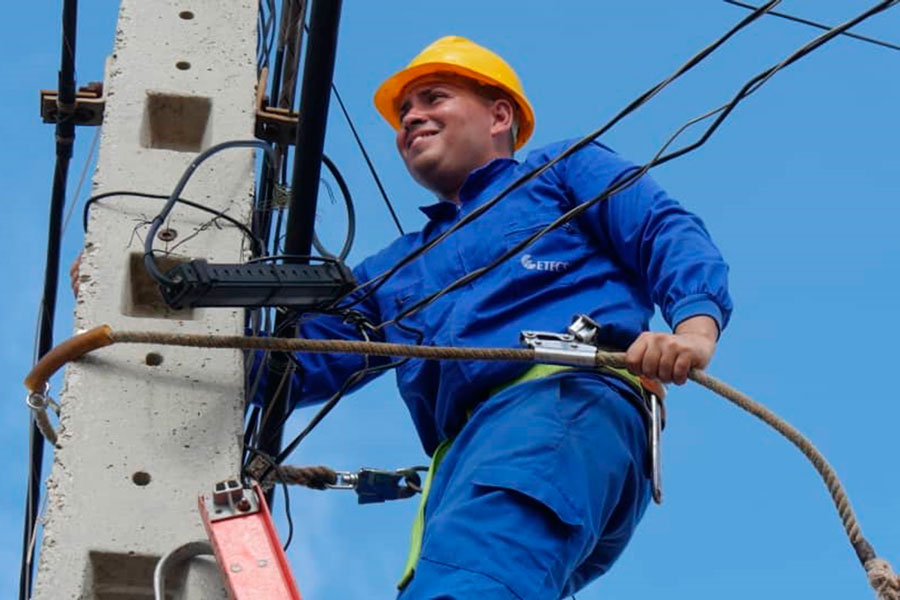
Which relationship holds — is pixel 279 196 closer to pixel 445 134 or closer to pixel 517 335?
pixel 445 134

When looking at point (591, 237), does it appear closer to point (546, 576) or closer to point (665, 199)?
point (665, 199)

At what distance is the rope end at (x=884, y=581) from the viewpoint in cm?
369

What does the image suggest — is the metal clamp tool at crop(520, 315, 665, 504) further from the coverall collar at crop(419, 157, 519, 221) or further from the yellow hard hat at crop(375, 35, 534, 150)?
the yellow hard hat at crop(375, 35, 534, 150)

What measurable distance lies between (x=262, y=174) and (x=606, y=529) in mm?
1641

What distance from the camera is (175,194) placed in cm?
468

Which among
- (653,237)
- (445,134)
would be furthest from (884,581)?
(445,134)

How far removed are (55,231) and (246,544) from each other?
2.40 metres

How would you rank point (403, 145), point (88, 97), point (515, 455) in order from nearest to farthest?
point (515, 455), point (88, 97), point (403, 145)

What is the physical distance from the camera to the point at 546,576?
13.8 feet

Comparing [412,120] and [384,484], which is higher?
[412,120]

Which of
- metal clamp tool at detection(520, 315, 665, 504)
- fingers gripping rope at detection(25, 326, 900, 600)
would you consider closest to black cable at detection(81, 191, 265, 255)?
fingers gripping rope at detection(25, 326, 900, 600)

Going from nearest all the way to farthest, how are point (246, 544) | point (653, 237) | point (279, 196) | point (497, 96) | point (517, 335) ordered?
point (246, 544)
point (517, 335)
point (653, 237)
point (279, 196)
point (497, 96)

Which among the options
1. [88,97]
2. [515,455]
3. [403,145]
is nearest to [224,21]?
[88,97]

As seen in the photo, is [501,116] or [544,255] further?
[501,116]
